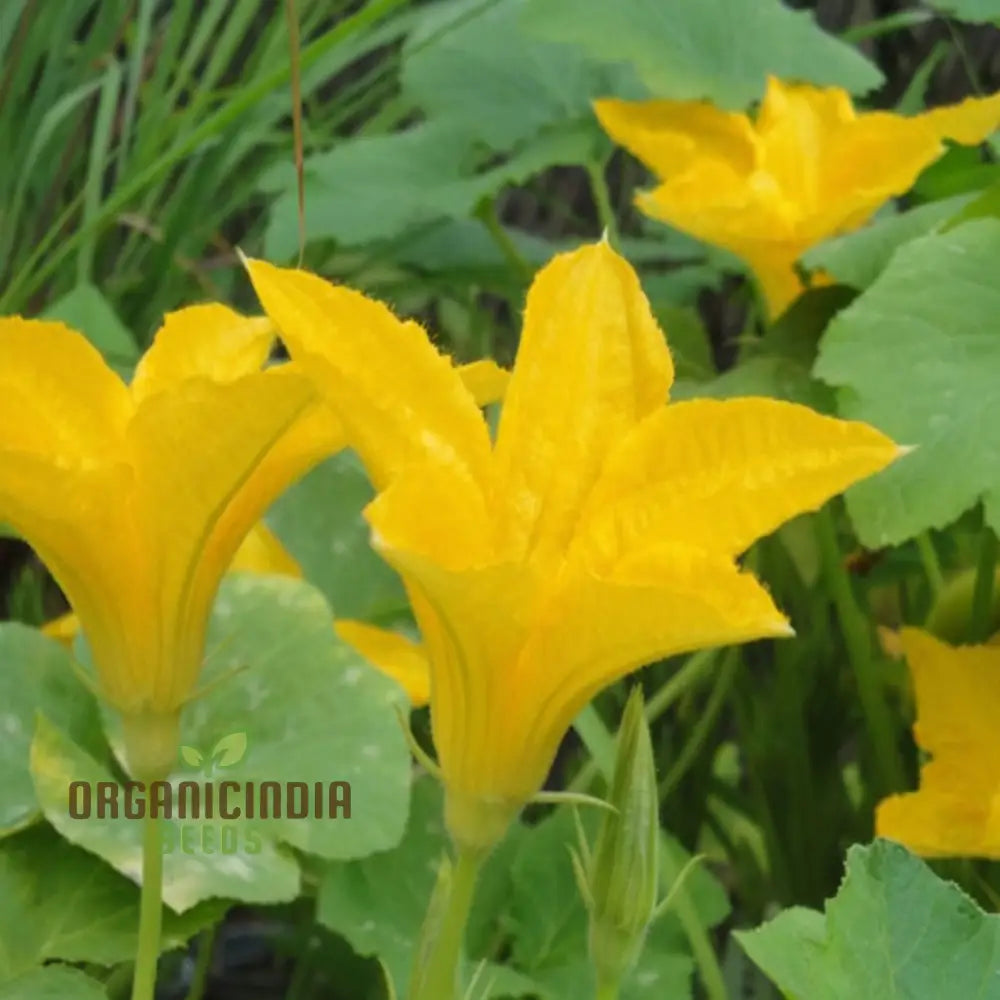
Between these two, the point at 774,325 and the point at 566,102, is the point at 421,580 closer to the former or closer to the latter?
the point at 774,325

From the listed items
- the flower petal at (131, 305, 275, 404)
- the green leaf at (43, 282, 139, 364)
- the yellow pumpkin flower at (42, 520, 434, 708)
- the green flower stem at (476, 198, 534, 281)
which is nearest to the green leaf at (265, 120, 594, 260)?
the green flower stem at (476, 198, 534, 281)

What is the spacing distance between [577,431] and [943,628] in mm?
397

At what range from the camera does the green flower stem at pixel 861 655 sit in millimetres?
660

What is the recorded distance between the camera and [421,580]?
286 millimetres

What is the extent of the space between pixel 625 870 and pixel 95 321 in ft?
1.54

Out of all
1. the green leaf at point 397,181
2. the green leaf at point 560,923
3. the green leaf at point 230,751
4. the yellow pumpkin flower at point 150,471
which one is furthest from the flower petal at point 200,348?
the green leaf at point 397,181

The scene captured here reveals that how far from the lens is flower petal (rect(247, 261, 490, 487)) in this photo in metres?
0.30

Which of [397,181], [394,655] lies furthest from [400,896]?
[397,181]

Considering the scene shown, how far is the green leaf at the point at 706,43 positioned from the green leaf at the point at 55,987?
0.51m

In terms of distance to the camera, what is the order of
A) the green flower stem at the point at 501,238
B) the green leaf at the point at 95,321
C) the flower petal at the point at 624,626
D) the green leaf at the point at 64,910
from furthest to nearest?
1. the green flower stem at the point at 501,238
2. the green leaf at the point at 95,321
3. the green leaf at the point at 64,910
4. the flower petal at the point at 624,626

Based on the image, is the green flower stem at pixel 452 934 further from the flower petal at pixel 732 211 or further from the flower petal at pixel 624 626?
the flower petal at pixel 732 211

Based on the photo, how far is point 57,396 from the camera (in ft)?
1.15

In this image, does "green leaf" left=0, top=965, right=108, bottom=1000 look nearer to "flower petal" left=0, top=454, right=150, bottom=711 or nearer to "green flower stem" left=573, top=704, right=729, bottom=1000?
"flower petal" left=0, top=454, right=150, bottom=711

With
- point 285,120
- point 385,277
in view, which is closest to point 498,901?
point 385,277
